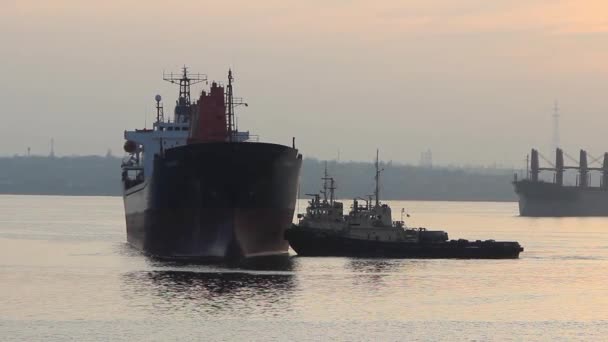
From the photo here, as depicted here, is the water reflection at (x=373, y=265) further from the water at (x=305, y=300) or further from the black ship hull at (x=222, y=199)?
the black ship hull at (x=222, y=199)

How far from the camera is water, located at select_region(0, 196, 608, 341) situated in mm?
55125

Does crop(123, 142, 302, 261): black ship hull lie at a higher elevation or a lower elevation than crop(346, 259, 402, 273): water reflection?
higher

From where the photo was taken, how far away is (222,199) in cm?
8212

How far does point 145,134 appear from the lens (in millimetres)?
106250

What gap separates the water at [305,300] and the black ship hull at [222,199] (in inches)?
94.2

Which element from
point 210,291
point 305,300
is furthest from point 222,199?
point 305,300

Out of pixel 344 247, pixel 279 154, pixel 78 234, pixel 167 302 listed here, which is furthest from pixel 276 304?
pixel 78 234

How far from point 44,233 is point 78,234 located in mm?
4788

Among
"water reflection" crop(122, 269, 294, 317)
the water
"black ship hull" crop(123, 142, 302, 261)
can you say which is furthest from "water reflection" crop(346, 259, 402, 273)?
"water reflection" crop(122, 269, 294, 317)

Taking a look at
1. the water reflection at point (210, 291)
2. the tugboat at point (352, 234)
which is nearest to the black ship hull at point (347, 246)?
the tugboat at point (352, 234)

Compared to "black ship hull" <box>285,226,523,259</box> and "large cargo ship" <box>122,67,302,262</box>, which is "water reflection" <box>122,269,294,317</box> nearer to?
A: "large cargo ship" <box>122,67,302,262</box>

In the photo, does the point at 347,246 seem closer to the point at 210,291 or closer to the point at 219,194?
the point at 219,194

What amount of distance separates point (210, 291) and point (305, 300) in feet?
18.9

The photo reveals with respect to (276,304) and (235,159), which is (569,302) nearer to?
(276,304)
